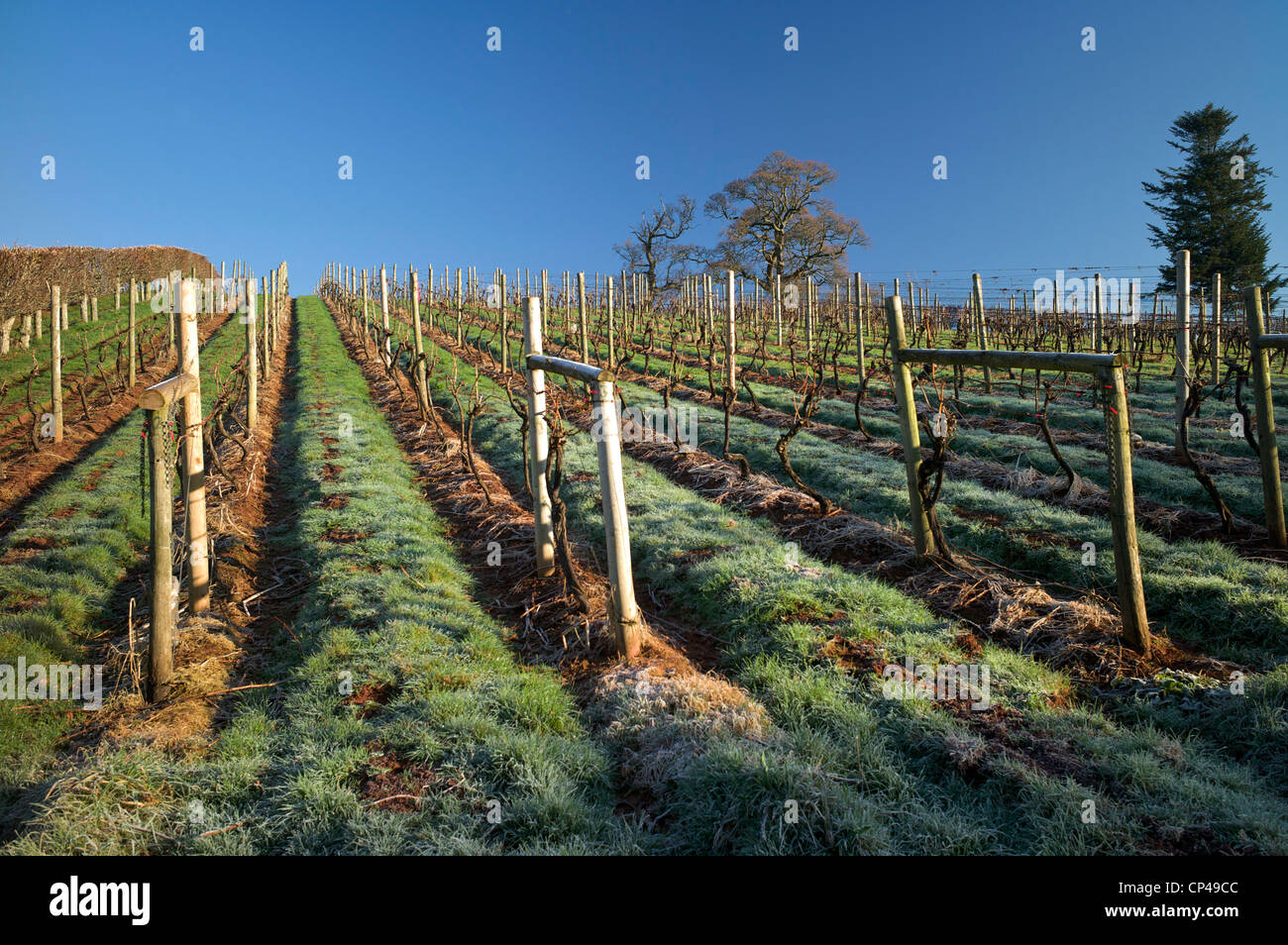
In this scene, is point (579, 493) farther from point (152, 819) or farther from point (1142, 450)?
point (1142, 450)

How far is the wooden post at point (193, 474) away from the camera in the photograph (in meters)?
5.12

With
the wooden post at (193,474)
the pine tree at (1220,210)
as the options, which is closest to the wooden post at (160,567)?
the wooden post at (193,474)

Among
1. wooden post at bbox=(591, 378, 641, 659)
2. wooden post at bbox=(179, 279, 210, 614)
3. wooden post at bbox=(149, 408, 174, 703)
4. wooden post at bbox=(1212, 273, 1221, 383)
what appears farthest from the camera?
wooden post at bbox=(1212, 273, 1221, 383)

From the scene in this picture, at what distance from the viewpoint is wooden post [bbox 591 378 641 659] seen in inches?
166

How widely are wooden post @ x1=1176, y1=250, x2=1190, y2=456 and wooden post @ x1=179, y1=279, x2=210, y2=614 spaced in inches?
349

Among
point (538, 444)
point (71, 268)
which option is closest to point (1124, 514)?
point (538, 444)

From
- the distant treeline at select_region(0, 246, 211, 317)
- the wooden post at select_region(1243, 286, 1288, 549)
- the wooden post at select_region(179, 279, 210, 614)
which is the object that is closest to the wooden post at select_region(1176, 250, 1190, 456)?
the wooden post at select_region(1243, 286, 1288, 549)

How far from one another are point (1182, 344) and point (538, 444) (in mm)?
7990

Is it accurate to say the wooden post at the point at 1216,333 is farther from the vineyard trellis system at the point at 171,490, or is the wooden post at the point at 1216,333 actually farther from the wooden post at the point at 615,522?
the vineyard trellis system at the point at 171,490

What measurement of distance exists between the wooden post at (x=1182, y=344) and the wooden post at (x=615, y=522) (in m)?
6.13

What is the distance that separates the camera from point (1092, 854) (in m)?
2.68

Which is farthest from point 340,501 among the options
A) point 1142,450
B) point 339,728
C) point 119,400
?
point 119,400

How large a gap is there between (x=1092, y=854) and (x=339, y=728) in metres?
3.48

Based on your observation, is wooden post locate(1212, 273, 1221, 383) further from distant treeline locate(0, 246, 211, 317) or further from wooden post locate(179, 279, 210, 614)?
distant treeline locate(0, 246, 211, 317)
